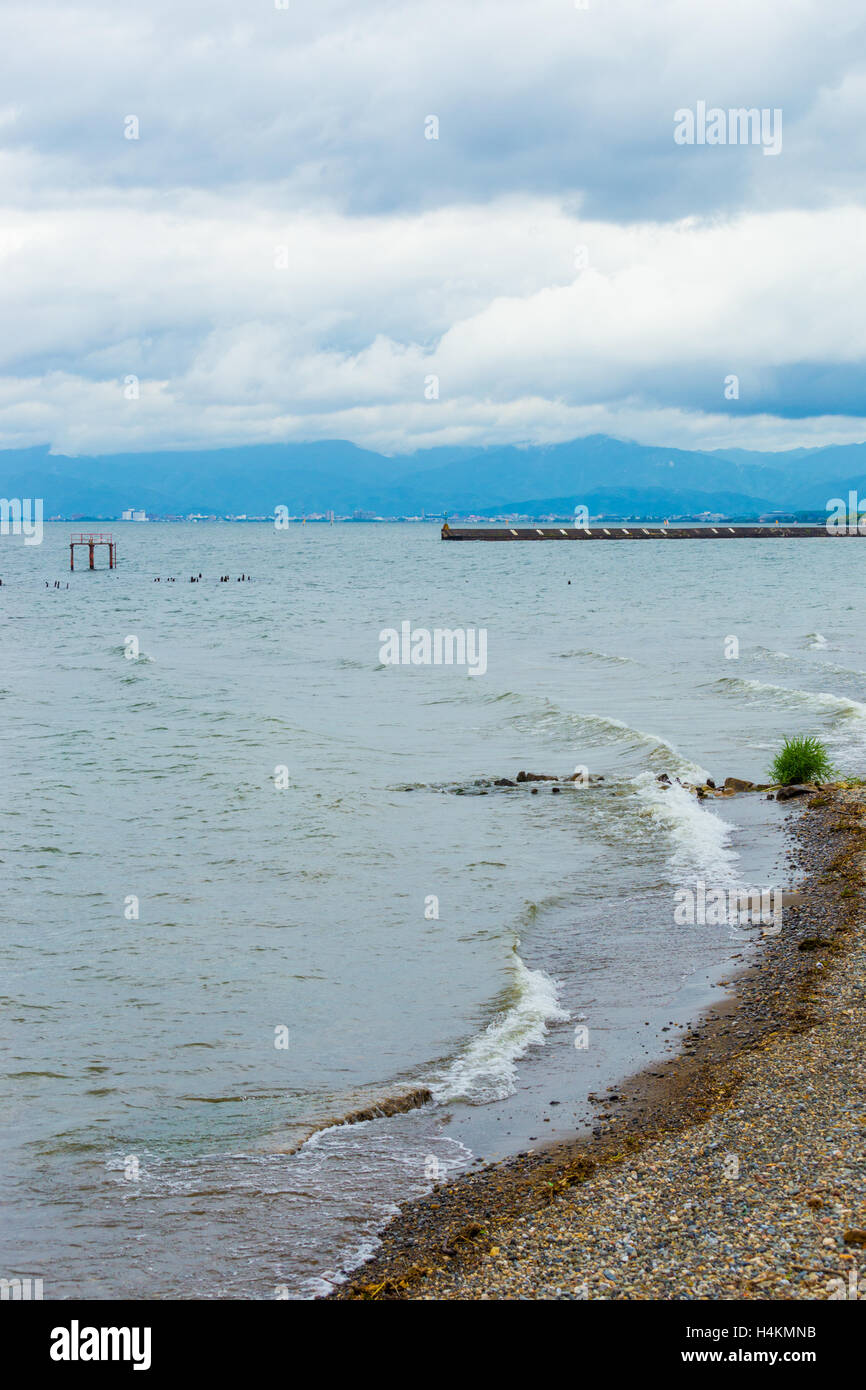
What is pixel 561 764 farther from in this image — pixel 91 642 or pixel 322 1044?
pixel 91 642

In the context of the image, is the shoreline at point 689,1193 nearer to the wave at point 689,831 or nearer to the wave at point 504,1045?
the wave at point 504,1045

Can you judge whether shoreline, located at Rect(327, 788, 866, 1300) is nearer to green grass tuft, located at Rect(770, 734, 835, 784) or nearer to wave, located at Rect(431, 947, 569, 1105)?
wave, located at Rect(431, 947, 569, 1105)

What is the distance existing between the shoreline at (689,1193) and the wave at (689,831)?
18.6 ft

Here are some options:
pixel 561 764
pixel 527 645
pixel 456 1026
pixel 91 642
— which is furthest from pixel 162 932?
pixel 91 642

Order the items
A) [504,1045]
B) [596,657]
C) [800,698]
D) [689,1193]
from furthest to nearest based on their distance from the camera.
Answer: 1. [596,657]
2. [800,698]
3. [504,1045]
4. [689,1193]

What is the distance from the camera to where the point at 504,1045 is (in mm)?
11383

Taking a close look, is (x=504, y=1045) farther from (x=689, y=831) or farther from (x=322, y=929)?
(x=689, y=831)

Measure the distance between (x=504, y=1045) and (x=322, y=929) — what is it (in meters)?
4.42

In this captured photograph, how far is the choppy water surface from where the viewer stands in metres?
8.87

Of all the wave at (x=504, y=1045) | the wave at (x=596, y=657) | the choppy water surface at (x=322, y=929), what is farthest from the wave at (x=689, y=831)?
the wave at (x=596, y=657)

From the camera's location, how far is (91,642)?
55.9 metres

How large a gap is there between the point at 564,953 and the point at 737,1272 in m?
7.63

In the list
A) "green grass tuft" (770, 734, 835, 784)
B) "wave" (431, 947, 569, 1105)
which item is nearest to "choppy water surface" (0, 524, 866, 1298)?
"wave" (431, 947, 569, 1105)

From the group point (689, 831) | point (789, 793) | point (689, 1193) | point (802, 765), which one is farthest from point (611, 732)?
point (689, 1193)
